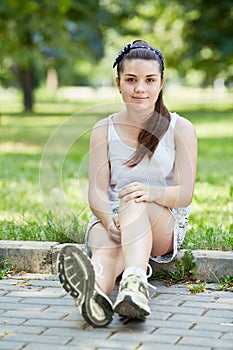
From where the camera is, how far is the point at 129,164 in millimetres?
4594

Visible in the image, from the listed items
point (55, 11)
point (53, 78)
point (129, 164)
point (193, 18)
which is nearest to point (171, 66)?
point (193, 18)

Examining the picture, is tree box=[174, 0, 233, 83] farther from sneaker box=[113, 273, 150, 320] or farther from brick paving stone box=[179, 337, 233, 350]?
brick paving stone box=[179, 337, 233, 350]

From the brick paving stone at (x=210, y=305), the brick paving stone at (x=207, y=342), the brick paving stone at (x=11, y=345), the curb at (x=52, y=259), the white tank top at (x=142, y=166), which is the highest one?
the white tank top at (x=142, y=166)

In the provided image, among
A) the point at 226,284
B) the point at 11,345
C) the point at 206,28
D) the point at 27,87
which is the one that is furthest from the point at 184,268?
the point at 27,87

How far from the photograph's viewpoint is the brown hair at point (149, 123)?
4541 mm

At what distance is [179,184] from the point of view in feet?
14.7

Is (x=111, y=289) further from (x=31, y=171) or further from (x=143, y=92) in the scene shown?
(x=31, y=171)

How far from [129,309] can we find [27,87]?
84.9ft

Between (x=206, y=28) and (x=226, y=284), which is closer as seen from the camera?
(x=226, y=284)

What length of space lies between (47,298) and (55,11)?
14848mm

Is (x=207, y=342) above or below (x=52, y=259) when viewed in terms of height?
below

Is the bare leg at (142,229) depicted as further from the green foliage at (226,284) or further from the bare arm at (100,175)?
the green foliage at (226,284)

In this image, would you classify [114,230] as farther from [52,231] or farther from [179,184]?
[52,231]

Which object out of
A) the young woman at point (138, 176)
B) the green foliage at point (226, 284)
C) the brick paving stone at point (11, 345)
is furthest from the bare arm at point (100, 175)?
the brick paving stone at point (11, 345)
